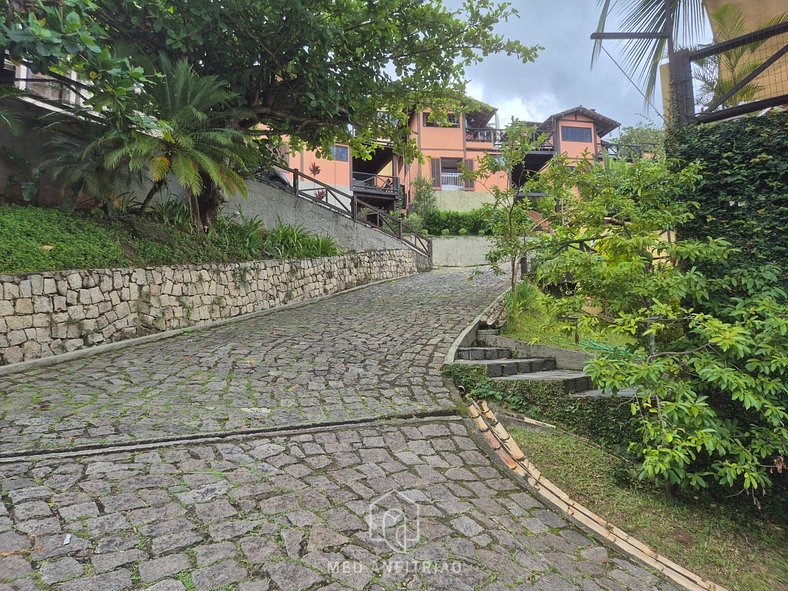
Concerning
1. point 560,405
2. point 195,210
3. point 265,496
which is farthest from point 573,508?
point 195,210

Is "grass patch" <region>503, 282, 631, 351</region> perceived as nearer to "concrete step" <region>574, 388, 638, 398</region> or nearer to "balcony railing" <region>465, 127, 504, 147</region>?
"concrete step" <region>574, 388, 638, 398</region>

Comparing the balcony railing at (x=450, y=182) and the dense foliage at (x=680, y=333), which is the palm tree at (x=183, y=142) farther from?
the balcony railing at (x=450, y=182)

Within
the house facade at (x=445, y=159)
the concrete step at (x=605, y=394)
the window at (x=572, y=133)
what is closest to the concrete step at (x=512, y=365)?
the concrete step at (x=605, y=394)

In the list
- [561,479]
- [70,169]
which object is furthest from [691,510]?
[70,169]

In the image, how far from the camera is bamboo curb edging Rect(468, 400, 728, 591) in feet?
8.91

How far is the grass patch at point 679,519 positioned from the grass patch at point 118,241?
585cm

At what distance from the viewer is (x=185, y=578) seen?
6.84 ft

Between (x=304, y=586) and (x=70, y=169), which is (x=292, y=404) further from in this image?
(x=70, y=169)

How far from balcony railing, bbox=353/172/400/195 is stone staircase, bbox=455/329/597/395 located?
1896 centimetres

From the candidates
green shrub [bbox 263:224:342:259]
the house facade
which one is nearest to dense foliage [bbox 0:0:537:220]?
green shrub [bbox 263:224:342:259]

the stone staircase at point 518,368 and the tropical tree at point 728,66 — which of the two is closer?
the tropical tree at point 728,66

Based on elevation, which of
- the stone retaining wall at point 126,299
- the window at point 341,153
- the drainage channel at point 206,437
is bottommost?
the drainage channel at point 206,437

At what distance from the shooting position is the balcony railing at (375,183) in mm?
24359

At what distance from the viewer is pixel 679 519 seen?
3.38 metres
